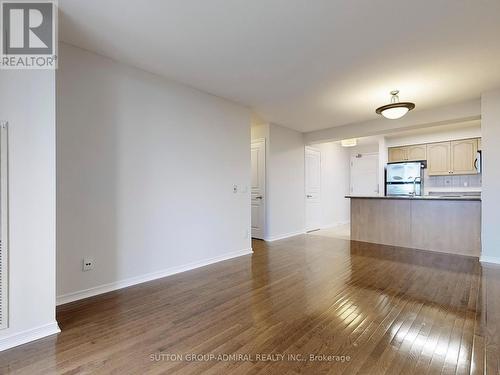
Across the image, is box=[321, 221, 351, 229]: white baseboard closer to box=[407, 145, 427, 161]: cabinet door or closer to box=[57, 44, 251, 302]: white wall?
box=[407, 145, 427, 161]: cabinet door

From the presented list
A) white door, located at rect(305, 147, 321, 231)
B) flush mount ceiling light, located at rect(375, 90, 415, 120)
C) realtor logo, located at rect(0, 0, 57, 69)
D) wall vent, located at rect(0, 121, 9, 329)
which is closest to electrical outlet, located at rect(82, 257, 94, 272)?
wall vent, located at rect(0, 121, 9, 329)

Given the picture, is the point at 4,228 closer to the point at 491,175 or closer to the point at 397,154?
the point at 491,175

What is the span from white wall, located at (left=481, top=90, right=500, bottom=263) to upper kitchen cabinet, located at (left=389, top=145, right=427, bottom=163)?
261 centimetres

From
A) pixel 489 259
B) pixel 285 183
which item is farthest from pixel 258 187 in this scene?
pixel 489 259

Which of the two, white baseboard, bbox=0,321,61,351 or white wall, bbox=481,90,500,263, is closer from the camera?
white baseboard, bbox=0,321,61,351

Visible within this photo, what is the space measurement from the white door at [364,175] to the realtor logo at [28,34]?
25.9ft

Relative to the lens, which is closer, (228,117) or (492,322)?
(492,322)

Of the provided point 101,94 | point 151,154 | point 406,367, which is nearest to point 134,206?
point 151,154

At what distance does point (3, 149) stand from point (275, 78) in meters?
2.87

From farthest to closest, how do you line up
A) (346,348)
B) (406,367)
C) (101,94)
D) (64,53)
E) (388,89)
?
(388,89)
(101,94)
(64,53)
(346,348)
(406,367)

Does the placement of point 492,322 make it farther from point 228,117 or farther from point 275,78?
point 228,117

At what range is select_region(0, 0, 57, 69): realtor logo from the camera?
195 cm

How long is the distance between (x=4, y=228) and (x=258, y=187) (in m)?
4.27

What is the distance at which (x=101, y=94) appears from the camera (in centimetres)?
280
